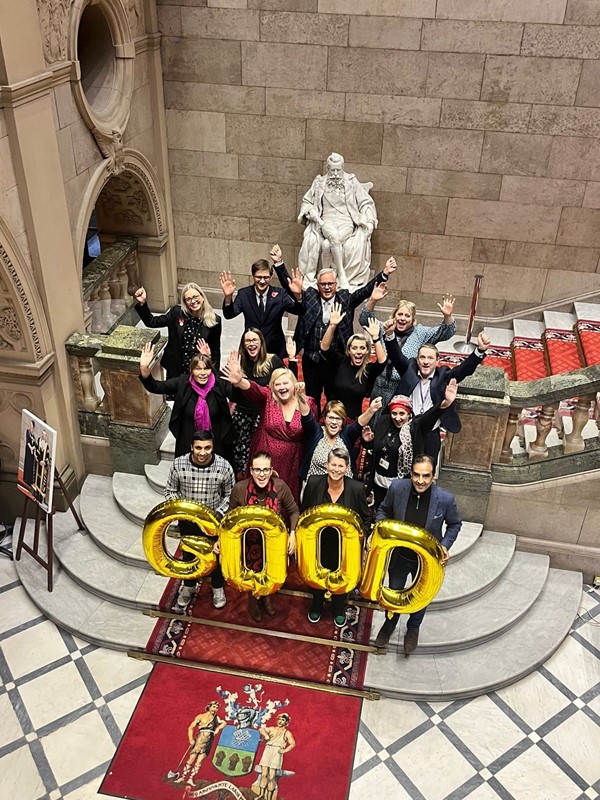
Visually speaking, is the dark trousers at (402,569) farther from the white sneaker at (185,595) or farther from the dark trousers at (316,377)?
the white sneaker at (185,595)

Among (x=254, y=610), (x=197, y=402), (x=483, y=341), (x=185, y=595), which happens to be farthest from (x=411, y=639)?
(x=197, y=402)

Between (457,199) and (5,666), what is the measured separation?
23.8ft

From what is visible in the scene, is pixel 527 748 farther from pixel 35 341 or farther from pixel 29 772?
pixel 35 341

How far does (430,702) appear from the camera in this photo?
598 cm

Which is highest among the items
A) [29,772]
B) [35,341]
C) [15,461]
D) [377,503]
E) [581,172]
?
[581,172]

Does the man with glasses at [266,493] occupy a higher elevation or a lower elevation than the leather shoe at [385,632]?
higher

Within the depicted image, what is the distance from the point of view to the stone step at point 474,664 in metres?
5.96

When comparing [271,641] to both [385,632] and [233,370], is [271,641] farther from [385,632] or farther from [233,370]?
[233,370]

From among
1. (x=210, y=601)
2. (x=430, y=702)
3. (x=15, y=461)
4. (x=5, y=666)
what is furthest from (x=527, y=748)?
(x=15, y=461)

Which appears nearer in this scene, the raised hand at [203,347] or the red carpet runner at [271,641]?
the red carpet runner at [271,641]

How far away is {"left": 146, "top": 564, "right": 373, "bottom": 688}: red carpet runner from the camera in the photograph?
19.9 feet

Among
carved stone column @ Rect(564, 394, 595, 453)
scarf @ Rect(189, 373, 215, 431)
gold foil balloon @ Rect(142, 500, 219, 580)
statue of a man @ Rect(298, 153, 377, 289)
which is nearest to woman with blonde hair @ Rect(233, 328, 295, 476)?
scarf @ Rect(189, 373, 215, 431)

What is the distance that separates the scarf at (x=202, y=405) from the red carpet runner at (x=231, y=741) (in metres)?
2.03

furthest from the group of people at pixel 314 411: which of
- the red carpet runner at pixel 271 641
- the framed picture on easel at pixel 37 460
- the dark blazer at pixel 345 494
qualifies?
the framed picture on easel at pixel 37 460
